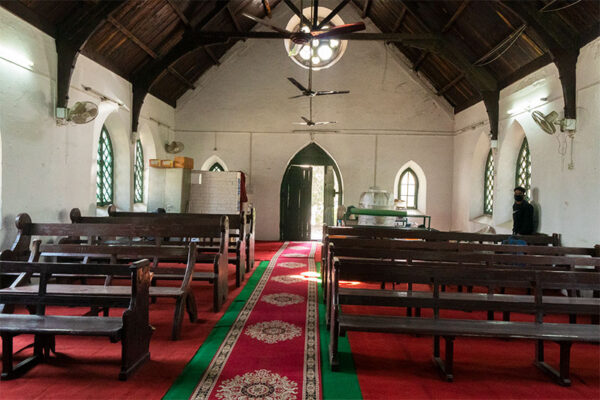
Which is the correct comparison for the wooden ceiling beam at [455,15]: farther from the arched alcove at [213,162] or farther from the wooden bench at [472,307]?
the arched alcove at [213,162]

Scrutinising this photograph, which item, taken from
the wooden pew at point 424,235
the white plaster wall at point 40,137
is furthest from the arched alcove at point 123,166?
the wooden pew at point 424,235

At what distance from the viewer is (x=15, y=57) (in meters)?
5.65

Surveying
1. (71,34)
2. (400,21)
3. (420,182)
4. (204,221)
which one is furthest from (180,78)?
(420,182)

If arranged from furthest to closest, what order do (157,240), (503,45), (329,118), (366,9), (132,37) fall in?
(329,118) → (366,9) → (132,37) → (503,45) → (157,240)

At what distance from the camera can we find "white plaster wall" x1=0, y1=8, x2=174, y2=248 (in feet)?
18.3

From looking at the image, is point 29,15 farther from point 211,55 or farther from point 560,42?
point 560,42

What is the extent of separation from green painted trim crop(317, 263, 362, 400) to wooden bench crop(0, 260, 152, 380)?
1.37 metres

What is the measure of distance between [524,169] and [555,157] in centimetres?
182

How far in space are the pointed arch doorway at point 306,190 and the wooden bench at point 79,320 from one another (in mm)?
9329

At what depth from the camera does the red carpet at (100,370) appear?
2.73 m

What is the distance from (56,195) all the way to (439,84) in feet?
31.3

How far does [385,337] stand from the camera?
3998mm

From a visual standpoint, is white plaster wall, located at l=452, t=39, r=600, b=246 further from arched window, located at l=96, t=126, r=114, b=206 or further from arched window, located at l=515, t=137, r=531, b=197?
arched window, located at l=96, t=126, r=114, b=206

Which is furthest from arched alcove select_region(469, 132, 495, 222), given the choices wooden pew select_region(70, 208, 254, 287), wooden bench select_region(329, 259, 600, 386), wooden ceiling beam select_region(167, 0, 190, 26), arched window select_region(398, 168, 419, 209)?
wooden bench select_region(329, 259, 600, 386)
